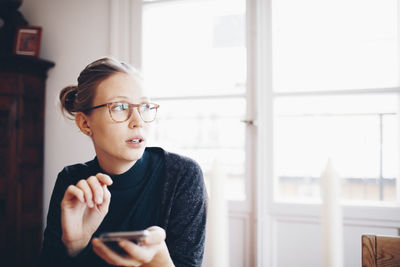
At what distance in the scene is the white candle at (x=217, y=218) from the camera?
33cm

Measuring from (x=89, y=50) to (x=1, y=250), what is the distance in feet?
4.99

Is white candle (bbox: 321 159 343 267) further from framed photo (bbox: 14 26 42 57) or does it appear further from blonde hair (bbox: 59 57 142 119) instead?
framed photo (bbox: 14 26 42 57)

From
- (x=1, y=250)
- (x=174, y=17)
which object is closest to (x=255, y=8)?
(x=174, y=17)

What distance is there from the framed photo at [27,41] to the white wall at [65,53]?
174mm

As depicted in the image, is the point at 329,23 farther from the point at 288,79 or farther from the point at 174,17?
the point at 174,17

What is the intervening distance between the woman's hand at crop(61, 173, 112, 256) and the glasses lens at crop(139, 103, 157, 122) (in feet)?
1.12

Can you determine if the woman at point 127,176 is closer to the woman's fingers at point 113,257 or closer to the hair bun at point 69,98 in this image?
the hair bun at point 69,98

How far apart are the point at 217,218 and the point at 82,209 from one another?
513mm

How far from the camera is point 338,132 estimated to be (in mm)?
2305

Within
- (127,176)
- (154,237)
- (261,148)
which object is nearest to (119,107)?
(127,176)

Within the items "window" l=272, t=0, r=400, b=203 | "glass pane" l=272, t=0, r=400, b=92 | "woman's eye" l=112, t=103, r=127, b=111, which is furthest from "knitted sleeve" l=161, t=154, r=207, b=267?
"glass pane" l=272, t=0, r=400, b=92

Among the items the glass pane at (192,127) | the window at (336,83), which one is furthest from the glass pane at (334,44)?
the glass pane at (192,127)

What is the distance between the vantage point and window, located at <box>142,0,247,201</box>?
7.57ft

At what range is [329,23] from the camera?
210cm
